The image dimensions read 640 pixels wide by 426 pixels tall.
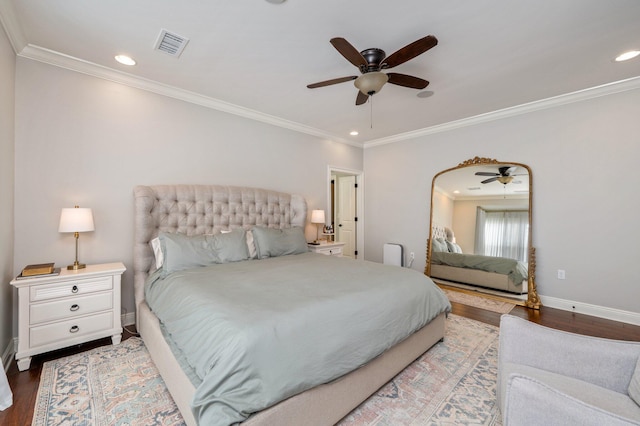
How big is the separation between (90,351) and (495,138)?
5493 mm

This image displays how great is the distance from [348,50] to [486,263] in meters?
3.72

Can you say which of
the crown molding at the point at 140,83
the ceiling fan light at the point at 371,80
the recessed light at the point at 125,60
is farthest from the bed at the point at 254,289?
the ceiling fan light at the point at 371,80

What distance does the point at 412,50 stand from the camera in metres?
1.98

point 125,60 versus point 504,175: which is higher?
point 125,60

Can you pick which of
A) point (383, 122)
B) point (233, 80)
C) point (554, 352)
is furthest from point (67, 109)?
point (554, 352)

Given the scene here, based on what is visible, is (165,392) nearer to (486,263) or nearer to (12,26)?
(12,26)

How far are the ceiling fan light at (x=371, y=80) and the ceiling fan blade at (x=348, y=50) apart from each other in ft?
0.35

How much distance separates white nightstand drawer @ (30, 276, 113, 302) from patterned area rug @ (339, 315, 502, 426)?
2.33 metres

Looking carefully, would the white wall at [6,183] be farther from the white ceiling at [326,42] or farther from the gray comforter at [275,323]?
the gray comforter at [275,323]

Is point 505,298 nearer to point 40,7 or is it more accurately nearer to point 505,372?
point 505,372

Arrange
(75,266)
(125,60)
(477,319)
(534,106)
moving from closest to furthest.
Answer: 1. (75,266)
2. (125,60)
3. (477,319)
4. (534,106)

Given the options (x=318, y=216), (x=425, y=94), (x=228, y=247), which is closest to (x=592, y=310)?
(x=425, y=94)

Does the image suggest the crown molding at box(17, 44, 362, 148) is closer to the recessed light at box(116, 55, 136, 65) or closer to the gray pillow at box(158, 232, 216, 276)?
the recessed light at box(116, 55, 136, 65)

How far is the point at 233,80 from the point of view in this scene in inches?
119
